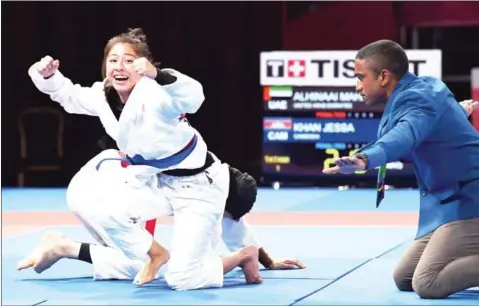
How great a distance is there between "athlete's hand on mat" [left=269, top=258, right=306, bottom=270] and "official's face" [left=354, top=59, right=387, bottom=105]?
1450 mm

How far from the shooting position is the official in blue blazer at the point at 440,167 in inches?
215

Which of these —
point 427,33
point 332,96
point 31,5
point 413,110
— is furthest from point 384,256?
point 31,5

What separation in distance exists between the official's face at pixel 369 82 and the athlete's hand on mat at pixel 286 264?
1.45 meters

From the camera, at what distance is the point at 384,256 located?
7367 millimetres

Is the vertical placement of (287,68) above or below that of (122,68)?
below

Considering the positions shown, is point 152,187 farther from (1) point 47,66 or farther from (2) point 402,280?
(2) point 402,280

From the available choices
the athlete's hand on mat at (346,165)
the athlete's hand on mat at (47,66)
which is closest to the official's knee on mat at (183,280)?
the athlete's hand on mat at (346,165)

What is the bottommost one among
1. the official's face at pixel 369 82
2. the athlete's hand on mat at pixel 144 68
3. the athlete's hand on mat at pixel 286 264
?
the athlete's hand on mat at pixel 286 264

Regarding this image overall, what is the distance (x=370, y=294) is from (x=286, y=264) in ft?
3.57

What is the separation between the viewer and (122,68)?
5.85 meters

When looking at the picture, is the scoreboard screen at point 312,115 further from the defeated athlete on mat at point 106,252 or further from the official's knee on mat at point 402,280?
the official's knee on mat at point 402,280

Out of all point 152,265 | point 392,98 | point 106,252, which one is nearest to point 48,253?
point 106,252

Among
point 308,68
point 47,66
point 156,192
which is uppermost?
point 47,66

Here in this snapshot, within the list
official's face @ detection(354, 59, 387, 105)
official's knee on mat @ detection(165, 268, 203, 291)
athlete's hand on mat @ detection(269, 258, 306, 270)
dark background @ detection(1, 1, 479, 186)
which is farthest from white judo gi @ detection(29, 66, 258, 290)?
dark background @ detection(1, 1, 479, 186)
